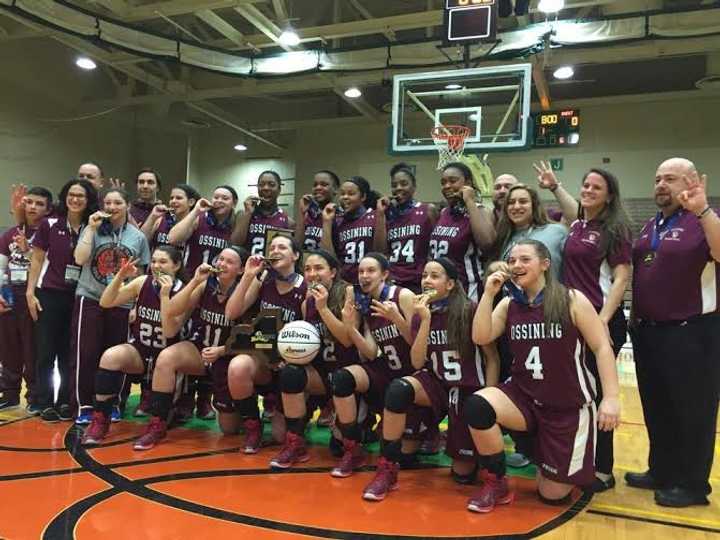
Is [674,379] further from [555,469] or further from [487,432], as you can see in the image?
[487,432]

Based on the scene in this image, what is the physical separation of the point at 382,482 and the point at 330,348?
1.08 m

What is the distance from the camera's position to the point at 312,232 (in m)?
5.07

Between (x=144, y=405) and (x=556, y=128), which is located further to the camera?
(x=556, y=128)

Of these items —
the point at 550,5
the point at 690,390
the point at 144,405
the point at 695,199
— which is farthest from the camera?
the point at 550,5

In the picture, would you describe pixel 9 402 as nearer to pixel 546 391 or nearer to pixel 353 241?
pixel 353 241

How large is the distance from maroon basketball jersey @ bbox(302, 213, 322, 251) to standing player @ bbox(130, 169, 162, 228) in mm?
1520

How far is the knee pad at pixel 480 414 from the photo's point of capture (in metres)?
3.06

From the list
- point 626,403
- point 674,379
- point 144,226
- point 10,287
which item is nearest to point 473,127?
point 626,403

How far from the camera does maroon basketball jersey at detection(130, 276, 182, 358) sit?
435 centimetres

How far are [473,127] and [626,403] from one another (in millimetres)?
3760

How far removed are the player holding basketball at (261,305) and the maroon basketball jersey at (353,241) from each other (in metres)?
0.48

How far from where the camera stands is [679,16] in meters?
7.99

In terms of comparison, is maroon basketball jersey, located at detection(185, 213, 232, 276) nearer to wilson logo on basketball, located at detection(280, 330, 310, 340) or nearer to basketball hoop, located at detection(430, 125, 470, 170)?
wilson logo on basketball, located at detection(280, 330, 310, 340)

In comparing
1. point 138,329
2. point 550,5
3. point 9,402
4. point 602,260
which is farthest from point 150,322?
point 550,5
